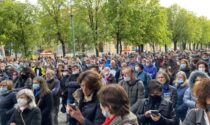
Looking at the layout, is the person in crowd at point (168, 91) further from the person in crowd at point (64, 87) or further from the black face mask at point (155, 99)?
the person in crowd at point (64, 87)

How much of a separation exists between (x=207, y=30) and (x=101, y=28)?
6467 centimetres

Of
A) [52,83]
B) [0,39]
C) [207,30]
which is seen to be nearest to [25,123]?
[52,83]

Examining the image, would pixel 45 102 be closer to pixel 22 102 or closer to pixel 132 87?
pixel 22 102

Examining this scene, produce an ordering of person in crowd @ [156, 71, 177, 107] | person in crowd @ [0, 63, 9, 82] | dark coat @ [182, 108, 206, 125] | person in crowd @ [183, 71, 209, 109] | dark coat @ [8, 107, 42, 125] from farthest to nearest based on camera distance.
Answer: person in crowd @ [0, 63, 9, 82] < person in crowd @ [156, 71, 177, 107] < person in crowd @ [183, 71, 209, 109] < dark coat @ [8, 107, 42, 125] < dark coat @ [182, 108, 206, 125]

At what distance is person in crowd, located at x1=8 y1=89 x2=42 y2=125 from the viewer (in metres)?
6.02

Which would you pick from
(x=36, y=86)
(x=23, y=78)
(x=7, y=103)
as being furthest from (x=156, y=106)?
(x=23, y=78)

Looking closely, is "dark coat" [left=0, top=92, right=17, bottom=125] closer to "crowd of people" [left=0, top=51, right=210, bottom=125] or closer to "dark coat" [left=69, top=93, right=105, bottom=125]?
"crowd of people" [left=0, top=51, right=210, bottom=125]

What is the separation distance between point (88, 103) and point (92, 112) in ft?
0.67

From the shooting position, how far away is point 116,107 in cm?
350

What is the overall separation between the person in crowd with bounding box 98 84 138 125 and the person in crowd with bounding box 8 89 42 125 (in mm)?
2690

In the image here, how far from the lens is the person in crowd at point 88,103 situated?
14.6 feet

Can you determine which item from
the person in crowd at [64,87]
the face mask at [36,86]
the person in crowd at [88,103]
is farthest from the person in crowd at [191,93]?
the person in crowd at [64,87]

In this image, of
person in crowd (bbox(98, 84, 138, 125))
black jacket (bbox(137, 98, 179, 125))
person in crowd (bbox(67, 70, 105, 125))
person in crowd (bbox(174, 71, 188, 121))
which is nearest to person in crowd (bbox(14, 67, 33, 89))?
person in crowd (bbox(174, 71, 188, 121))

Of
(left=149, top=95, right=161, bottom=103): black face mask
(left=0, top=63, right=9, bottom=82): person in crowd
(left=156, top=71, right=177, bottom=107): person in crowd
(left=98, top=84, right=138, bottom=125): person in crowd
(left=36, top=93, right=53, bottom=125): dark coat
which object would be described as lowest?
(left=0, top=63, right=9, bottom=82): person in crowd
